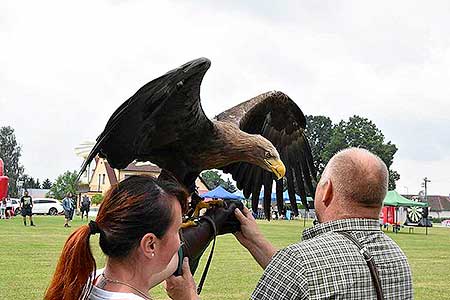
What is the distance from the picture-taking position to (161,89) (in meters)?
3.93

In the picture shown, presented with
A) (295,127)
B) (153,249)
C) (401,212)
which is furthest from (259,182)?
(401,212)

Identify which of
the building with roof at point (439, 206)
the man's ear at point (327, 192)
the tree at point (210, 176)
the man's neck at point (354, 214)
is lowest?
the building with roof at point (439, 206)

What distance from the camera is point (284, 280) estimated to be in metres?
2.18

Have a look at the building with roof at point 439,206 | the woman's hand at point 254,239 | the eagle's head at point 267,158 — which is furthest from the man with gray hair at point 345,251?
the building with roof at point 439,206

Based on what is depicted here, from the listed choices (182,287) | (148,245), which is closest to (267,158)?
(182,287)

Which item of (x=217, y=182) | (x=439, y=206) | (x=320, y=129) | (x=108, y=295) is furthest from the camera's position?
(x=439, y=206)

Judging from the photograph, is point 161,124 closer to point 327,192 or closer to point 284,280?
point 327,192

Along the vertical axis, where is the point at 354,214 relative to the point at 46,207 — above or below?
above

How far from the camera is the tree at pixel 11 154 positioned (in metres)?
77.9

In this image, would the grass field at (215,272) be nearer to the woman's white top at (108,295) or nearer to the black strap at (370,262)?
the black strap at (370,262)

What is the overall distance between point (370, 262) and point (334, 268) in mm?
170

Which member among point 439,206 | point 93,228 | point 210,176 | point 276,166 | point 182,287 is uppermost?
point 210,176

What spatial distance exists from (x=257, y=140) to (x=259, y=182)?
1.73ft

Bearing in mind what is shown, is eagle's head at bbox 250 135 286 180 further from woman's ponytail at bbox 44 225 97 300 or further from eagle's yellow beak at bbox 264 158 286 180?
woman's ponytail at bbox 44 225 97 300
